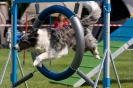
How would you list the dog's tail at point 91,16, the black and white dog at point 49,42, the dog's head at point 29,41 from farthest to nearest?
the dog's tail at point 91,16, the dog's head at point 29,41, the black and white dog at point 49,42

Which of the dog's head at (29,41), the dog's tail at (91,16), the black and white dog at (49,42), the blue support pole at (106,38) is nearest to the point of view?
the blue support pole at (106,38)

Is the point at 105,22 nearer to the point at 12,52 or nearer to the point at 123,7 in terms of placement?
the point at 12,52

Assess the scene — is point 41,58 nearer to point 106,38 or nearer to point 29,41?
Result: point 29,41

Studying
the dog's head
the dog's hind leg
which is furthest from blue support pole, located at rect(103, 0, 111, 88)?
the dog's head

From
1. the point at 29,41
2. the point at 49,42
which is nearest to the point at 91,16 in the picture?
the point at 49,42

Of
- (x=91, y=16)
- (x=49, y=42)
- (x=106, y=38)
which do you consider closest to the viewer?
(x=106, y=38)

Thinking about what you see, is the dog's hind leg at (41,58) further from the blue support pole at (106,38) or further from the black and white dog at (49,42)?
the blue support pole at (106,38)

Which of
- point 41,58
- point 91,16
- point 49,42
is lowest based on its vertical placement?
point 41,58

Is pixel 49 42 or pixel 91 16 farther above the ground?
pixel 91 16

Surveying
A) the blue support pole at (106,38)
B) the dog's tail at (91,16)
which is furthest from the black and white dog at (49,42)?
the blue support pole at (106,38)

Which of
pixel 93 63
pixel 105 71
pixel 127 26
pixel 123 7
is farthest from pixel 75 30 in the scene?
pixel 123 7

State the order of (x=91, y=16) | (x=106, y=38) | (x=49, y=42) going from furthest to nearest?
(x=91, y=16) < (x=49, y=42) < (x=106, y=38)

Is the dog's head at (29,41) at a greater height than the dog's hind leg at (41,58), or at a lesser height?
greater

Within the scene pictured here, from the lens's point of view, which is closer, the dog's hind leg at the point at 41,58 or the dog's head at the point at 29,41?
the dog's hind leg at the point at 41,58
